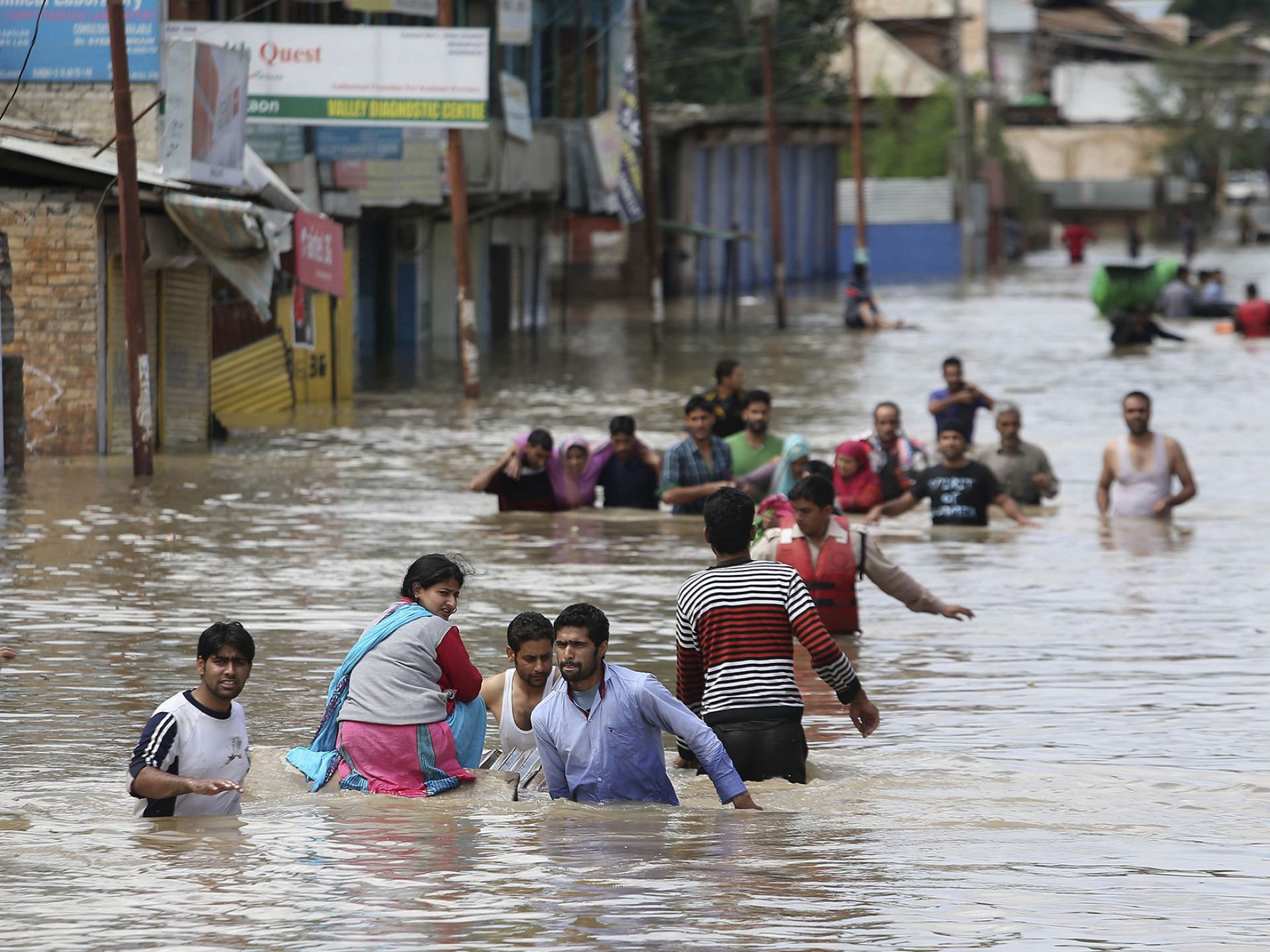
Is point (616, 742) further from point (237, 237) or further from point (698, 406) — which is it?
point (237, 237)

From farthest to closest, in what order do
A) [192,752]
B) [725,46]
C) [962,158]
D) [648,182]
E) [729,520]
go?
[962,158] < [725,46] < [648,182] < [729,520] < [192,752]

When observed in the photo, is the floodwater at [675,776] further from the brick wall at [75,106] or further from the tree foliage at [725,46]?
the tree foliage at [725,46]

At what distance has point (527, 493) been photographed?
1739cm

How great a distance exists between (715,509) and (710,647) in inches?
20.3

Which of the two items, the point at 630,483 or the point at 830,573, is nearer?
the point at 830,573

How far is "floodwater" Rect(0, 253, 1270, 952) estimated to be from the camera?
264 inches

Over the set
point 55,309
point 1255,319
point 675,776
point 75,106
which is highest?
point 75,106

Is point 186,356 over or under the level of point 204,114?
under

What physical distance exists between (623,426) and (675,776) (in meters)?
7.82

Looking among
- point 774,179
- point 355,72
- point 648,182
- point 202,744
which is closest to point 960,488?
point 202,744

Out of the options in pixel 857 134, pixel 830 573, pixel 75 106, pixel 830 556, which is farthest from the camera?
pixel 857 134

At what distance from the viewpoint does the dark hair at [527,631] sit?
867cm

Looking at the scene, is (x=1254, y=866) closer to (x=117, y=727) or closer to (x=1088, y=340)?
(x=117, y=727)

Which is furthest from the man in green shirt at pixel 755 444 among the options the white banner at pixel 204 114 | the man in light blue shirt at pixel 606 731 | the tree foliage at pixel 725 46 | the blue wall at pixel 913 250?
the blue wall at pixel 913 250
